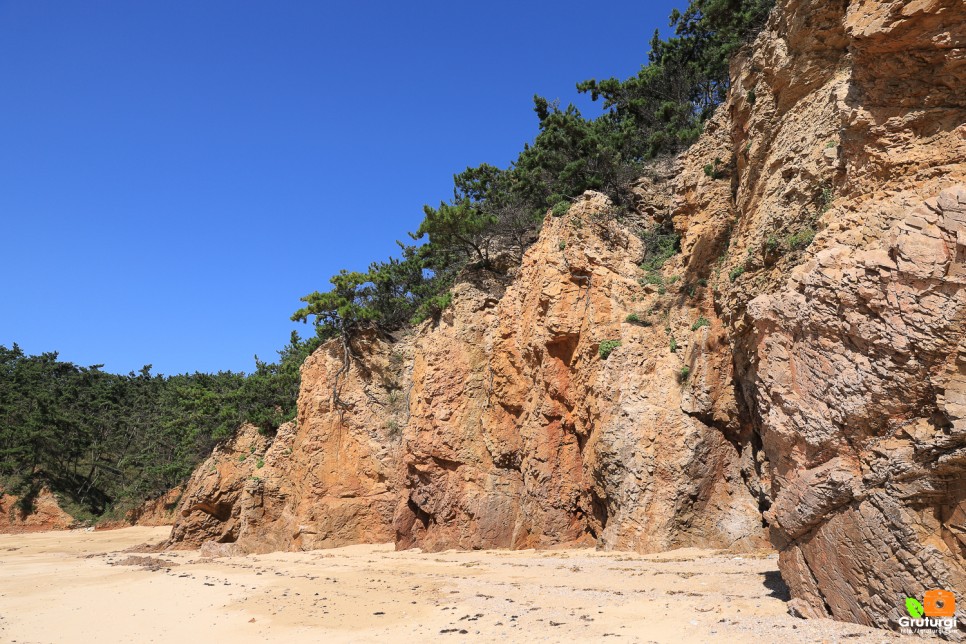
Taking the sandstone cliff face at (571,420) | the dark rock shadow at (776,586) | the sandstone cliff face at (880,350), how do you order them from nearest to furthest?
the sandstone cliff face at (880,350), the dark rock shadow at (776,586), the sandstone cliff face at (571,420)

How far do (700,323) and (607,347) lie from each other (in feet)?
8.60

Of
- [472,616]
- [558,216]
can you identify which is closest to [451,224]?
[558,216]

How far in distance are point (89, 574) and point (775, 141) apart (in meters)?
22.7

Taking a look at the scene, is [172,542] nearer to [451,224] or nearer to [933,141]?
[451,224]

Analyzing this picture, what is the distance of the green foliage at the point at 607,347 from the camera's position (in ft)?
52.3

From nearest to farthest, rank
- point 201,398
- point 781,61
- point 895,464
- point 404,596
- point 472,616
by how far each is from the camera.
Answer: point 895,464
point 472,616
point 404,596
point 781,61
point 201,398

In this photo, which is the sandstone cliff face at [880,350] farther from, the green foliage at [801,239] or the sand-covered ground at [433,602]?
the green foliage at [801,239]

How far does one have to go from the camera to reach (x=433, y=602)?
9992 mm

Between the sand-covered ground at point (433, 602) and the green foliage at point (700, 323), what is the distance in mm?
5421

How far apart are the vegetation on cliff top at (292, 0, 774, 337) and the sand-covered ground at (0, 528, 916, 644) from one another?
448 inches

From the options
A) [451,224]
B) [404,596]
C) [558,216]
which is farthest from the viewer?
[451,224]

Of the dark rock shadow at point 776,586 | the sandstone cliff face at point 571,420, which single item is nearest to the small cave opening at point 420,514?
the sandstone cliff face at point 571,420

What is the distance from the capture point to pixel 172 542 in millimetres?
26031

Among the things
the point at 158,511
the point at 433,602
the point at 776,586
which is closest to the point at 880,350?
the point at 776,586
